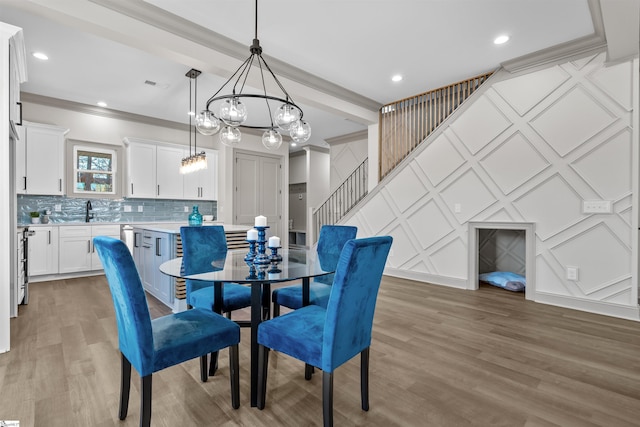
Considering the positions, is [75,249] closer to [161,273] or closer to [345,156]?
[161,273]

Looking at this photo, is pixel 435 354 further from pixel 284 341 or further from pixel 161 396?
pixel 161 396

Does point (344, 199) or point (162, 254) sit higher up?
point (344, 199)

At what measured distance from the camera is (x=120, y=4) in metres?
2.70

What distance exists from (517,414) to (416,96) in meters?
4.56

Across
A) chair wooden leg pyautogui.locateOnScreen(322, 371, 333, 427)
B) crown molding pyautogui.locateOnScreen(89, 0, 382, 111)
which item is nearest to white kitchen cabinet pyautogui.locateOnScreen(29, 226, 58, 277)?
crown molding pyautogui.locateOnScreen(89, 0, 382, 111)

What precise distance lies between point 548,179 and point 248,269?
3784 millimetres

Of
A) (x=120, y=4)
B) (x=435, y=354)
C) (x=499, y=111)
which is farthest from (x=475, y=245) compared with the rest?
(x=120, y=4)

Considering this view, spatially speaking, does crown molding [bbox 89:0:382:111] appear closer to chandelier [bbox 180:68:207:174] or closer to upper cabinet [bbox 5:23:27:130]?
upper cabinet [bbox 5:23:27:130]

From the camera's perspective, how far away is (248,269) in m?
1.92

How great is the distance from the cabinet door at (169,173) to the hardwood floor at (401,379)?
3.17 metres

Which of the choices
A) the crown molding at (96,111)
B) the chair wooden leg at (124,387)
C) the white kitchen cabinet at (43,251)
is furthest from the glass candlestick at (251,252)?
the crown molding at (96,111)

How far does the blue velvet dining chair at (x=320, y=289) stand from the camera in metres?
2.34

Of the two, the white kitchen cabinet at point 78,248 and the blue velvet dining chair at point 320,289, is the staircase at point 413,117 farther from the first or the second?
the white kitchen cabinet at point 78,248

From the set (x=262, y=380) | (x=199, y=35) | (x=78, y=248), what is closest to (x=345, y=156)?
(x=199, y=35)
